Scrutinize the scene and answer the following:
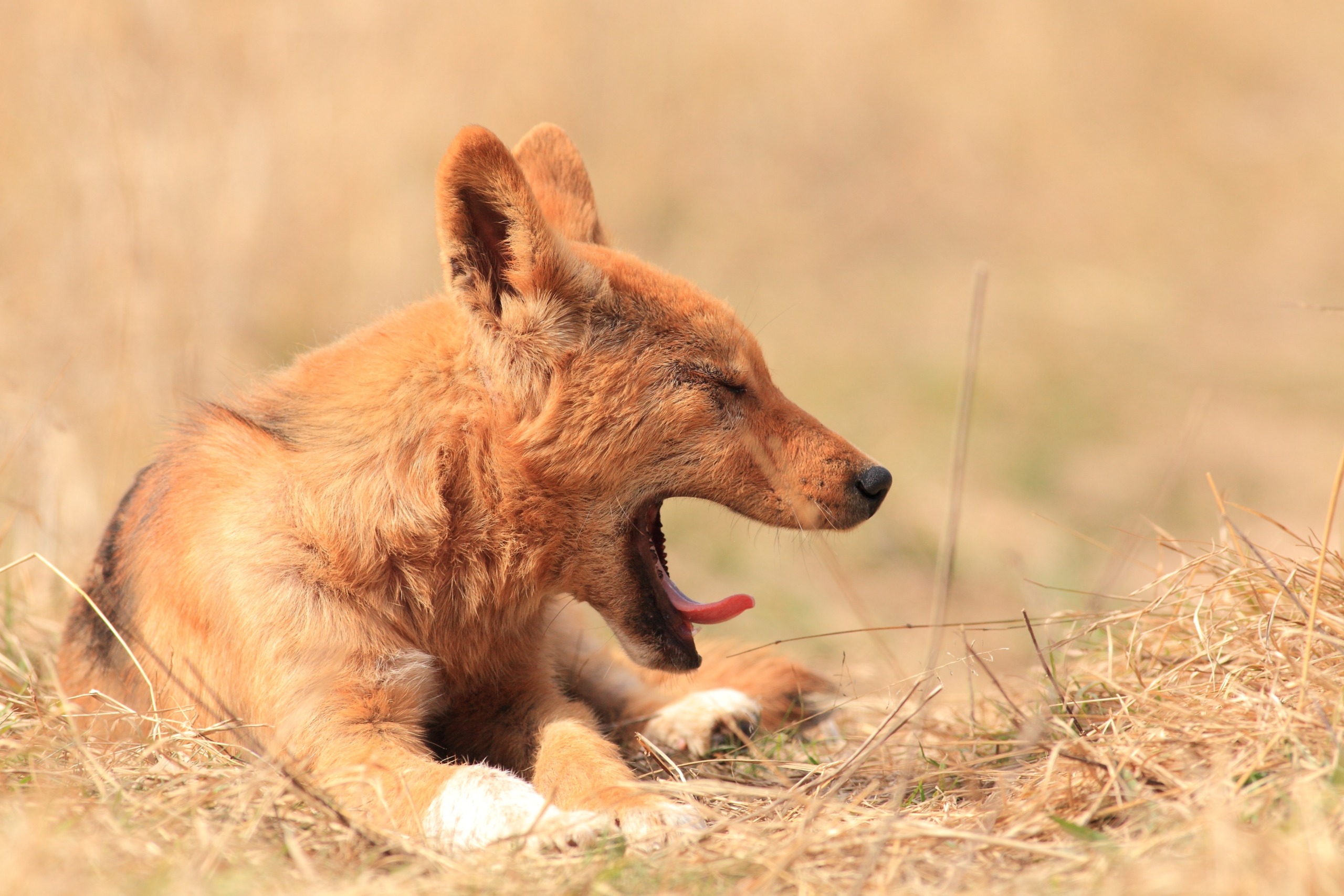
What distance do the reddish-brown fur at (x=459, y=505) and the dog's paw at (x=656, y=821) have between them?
6cm

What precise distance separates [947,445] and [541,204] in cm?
547

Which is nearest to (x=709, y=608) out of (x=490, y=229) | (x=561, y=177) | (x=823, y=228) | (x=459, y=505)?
(x=459, y=505)

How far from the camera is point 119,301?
22.3 ft

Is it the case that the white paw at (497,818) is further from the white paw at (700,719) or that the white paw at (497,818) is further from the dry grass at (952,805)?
the white paw at (700,719)

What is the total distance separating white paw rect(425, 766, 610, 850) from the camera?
108 inches

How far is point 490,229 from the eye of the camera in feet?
10.9

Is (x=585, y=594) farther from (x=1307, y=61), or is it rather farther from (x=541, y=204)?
(x=1307, y=61)

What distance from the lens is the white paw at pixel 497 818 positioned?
2.73 metres

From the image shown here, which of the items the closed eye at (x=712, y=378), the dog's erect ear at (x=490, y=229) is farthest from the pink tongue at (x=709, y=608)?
the dog's erect ear at (x=490, y=229)

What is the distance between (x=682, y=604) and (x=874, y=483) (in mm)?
733

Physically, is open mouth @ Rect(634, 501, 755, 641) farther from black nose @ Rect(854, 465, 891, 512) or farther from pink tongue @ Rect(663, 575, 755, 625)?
black nose @ Rect(854, 465, 891, 512)

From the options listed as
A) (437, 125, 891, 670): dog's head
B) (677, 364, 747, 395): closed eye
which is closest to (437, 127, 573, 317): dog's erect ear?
(437, 125, 891, 670): dog's head

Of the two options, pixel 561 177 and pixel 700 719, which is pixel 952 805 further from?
pixel 561 177

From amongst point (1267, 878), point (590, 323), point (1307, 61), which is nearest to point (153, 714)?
point (590, 323)
